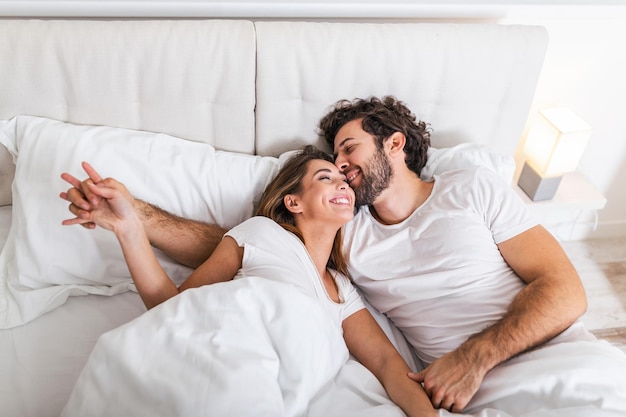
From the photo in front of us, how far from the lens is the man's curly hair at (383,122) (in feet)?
5.39

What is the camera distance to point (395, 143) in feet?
5.55

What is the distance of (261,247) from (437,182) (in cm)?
61

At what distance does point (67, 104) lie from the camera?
1600mm

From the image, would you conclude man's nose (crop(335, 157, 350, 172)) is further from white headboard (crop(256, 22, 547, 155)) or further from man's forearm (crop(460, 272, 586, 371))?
man's forearm (crop(460, 272, 586, 371))

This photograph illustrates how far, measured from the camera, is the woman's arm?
4.29ft

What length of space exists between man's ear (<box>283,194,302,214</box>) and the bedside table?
3.23ft

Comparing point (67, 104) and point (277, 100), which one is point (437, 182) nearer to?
point (277, 100)

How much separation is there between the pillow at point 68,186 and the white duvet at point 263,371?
40cm

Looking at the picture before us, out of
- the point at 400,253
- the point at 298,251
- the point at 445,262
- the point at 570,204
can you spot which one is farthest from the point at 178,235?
the point at 570,204

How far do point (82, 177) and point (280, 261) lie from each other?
2.00ft

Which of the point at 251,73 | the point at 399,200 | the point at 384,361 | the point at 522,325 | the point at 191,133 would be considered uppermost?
the point at 251,73

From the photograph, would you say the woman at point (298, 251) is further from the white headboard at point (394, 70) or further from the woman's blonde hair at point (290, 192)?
the white headboard at point (394, 70)

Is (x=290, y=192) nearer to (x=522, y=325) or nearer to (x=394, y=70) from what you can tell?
(x=394, y=70)

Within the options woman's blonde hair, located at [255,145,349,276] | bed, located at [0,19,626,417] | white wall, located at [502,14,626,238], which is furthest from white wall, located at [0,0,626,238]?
woman's blonde hair, located at [255,145,349,276]
